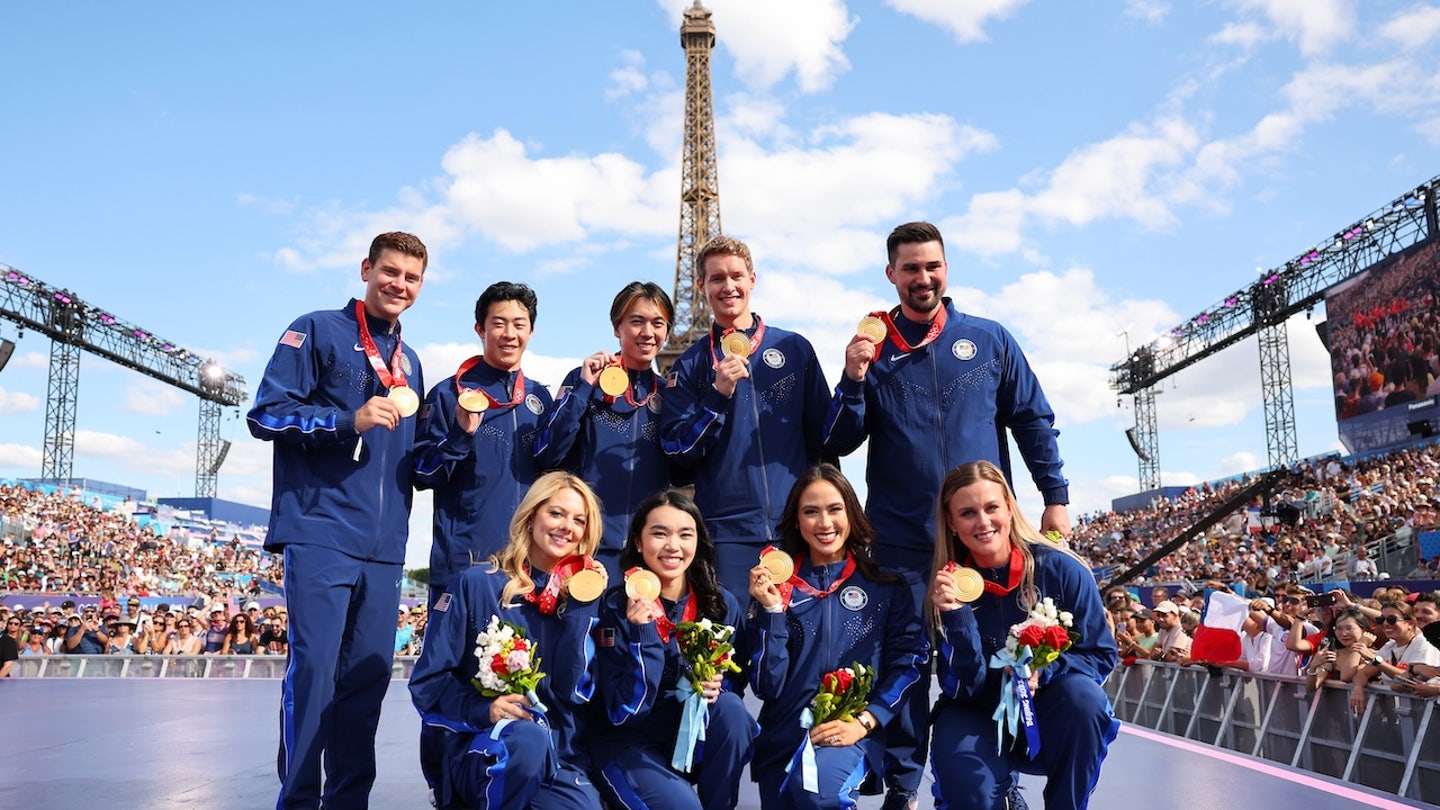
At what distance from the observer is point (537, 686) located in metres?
3.29

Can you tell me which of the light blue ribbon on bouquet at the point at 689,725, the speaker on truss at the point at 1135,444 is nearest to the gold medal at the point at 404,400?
the light blue ribbon on bouquet at the point at 689,725

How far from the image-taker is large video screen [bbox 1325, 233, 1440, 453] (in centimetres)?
2555

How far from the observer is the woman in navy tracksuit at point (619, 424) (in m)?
3.97

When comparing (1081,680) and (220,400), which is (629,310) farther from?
(220,400)

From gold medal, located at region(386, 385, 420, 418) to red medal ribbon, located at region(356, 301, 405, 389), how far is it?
16 centimetres

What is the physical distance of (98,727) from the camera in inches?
259

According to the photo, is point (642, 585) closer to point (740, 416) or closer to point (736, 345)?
point (740, 416)

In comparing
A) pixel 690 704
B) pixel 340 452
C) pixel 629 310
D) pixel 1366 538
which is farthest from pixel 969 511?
pixel 1366 538

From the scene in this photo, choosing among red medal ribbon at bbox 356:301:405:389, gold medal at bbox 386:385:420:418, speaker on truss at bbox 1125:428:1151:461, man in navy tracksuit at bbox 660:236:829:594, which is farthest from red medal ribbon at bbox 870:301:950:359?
speaker on truss at bbox 1125:428:1151:461

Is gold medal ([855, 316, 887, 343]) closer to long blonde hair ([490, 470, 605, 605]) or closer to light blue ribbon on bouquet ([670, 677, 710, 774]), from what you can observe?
long blonde hair ([490, 470, 605, 605])

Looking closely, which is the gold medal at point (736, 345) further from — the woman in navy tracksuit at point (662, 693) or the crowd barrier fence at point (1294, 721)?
the crowd barrier fence at point (1294, 721)

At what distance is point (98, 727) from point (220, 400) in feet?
164

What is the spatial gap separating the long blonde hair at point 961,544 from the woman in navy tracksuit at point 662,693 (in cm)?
71

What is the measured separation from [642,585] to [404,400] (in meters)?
1.12
